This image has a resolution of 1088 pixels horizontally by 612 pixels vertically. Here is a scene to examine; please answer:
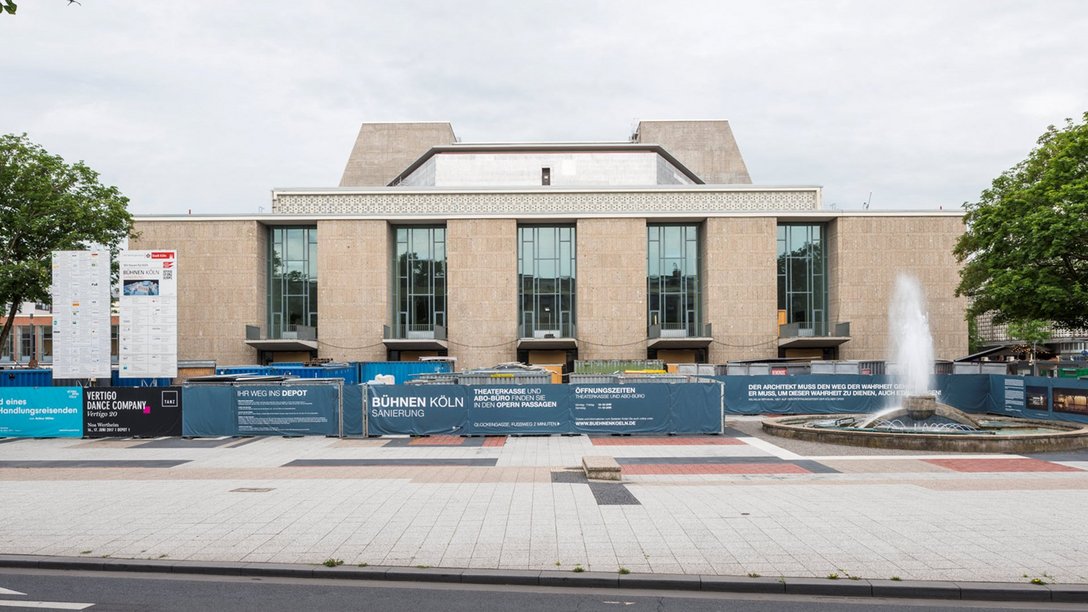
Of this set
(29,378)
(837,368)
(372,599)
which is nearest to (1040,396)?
(837,368)

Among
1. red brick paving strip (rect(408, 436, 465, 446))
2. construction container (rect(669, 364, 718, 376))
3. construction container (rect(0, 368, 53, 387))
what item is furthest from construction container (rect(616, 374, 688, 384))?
construction container (rect(0, 368, 53, 387))

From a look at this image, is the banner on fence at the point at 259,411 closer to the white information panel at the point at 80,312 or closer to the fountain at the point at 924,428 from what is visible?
the white information panel at the point at 80,312

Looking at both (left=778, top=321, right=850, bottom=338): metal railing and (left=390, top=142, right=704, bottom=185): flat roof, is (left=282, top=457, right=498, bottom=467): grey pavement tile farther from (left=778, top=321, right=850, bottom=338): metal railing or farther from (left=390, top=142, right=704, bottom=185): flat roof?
(left=390, top=142, right=704, bottom=185): flat roof

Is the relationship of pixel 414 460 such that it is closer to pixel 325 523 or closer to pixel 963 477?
pixel 325 523

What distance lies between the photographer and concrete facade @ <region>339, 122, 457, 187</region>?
70.9 metres

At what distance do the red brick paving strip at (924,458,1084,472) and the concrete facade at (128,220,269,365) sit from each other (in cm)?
4152

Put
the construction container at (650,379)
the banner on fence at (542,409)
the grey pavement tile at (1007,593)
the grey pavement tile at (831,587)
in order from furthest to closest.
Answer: the construction container at (650,379) → the banner on fence at (542,409) → the grey pavement tile at (831,587) → the grey pavement tile at (1007,593)

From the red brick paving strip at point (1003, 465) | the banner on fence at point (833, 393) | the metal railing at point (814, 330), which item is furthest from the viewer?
the metal railing at point (814, 330)

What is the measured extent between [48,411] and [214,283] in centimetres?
2587

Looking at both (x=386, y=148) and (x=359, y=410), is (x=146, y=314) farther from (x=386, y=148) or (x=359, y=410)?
(x=386, y=148)

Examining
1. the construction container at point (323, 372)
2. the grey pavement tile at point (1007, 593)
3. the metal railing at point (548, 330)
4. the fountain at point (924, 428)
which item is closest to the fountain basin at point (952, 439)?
the fountain at point (924, 428)

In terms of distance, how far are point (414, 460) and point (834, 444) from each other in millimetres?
11237

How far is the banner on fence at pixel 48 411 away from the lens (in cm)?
2275

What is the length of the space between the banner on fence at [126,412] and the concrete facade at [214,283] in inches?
981
